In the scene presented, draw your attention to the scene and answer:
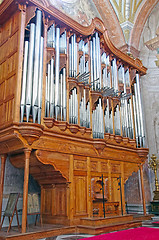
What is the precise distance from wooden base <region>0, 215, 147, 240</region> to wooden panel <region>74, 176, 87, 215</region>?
1.35ft

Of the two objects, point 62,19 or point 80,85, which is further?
point 80,85

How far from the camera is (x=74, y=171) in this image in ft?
25.0

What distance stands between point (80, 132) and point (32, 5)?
4007 millimetres

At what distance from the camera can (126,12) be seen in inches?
531

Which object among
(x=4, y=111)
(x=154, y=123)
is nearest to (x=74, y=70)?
(x=4, y=111)

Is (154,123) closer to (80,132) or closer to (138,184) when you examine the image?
(138,184)

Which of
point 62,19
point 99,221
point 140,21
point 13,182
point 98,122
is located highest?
point 140,21

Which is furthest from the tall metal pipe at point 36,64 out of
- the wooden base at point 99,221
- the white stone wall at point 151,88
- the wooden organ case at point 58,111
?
the white stone wall at point 151,88

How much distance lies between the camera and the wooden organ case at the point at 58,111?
677cm

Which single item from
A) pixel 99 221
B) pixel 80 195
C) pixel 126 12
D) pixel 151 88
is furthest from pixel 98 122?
pixel 126 12

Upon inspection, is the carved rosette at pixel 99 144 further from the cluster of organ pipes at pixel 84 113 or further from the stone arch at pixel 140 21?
the stone arch at pixel 140 21

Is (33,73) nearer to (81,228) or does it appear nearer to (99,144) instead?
(99,144)

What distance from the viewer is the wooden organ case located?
22.2ft

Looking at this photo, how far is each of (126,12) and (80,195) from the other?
10050 millimetres
